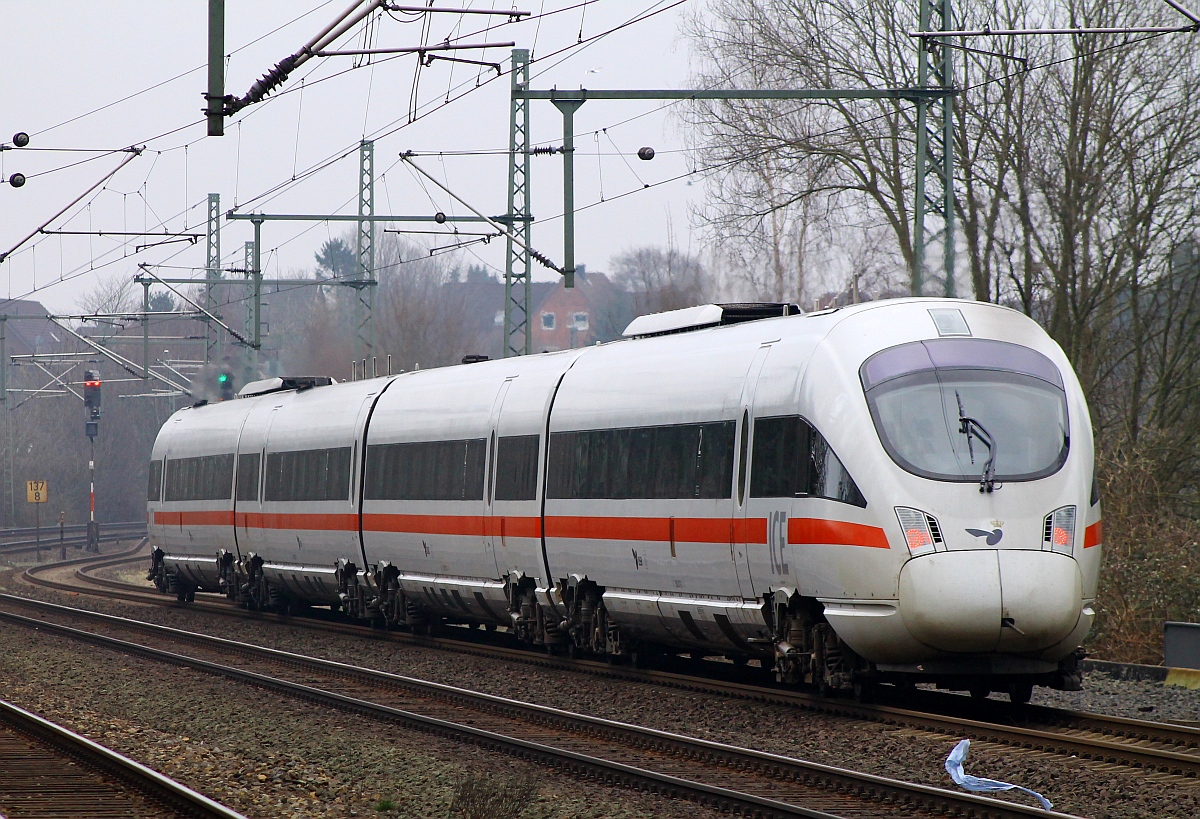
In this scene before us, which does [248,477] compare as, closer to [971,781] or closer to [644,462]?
[644,462]

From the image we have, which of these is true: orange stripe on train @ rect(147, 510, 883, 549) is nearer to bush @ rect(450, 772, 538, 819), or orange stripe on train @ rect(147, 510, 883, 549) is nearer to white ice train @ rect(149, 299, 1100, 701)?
white ice train @ rect(149, 299, 1100, 701)

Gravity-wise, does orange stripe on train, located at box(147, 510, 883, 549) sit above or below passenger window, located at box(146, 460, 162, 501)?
below

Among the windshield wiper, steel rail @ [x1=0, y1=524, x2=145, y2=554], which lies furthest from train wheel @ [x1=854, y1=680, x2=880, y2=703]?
steel rail @ [x1=0, y1=524, x2=145, y2=554]

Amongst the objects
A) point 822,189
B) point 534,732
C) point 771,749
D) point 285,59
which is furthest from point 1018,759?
point 822,189

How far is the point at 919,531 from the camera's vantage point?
38.1ft

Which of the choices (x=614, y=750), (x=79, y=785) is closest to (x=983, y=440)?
(x=614, y=750)

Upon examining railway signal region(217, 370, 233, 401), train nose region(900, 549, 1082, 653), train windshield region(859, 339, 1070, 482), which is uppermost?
railway signal region(217, 370, 233, 401)

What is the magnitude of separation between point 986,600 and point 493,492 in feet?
26.2

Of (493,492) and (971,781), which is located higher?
(493,492)

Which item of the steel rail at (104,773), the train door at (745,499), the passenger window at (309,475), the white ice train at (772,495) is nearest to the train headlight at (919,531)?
the white ice train at (772,495)

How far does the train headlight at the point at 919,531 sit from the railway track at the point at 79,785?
5.21 meters

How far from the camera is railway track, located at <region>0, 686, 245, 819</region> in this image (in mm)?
9273

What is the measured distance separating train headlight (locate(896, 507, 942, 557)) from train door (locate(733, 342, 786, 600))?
186 cm

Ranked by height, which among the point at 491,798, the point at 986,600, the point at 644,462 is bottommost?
the point at 491,798
